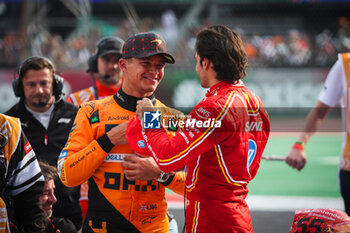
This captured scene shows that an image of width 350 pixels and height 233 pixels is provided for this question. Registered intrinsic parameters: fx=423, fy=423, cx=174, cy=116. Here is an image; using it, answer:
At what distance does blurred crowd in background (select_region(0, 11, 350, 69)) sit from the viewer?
16391mm

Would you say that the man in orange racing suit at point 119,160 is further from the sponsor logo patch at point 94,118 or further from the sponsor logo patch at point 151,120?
the sponsor logo patch at point 151,120

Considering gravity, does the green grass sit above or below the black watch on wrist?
below

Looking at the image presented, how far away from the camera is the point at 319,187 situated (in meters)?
8.12

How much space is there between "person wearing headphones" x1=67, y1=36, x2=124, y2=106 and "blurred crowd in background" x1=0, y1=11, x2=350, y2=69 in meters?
11.2

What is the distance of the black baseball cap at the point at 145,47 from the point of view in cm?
268

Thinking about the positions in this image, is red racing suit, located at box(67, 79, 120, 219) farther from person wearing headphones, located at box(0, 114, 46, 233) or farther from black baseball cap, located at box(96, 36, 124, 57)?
person wearing headphones, located at box(0, 114, 46, 233)

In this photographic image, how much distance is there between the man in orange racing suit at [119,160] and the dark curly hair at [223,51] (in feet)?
1.09

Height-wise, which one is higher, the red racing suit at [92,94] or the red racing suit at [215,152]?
the red racing suit at [92,94]

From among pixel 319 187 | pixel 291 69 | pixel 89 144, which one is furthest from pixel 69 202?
pixel 291 69

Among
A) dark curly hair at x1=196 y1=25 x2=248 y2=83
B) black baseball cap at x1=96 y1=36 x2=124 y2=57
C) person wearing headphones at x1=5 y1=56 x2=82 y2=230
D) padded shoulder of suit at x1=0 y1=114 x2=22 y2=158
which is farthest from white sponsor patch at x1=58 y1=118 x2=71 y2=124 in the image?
dark curly hair at x1=196 y1=25 x2=248 y2=83

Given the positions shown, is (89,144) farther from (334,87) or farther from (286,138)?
(286,138)

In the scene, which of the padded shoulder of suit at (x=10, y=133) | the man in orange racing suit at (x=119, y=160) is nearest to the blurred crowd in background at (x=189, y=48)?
the man in orange racing suit at (x=119, y=160)

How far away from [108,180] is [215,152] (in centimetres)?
77

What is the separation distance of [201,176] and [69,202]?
183 centimetres
